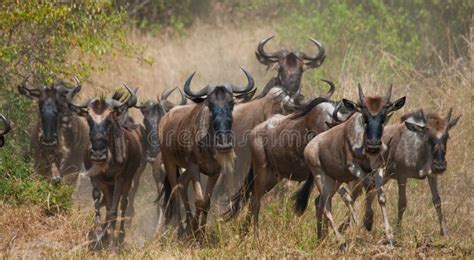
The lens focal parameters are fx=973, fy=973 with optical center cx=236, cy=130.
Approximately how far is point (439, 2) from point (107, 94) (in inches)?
306

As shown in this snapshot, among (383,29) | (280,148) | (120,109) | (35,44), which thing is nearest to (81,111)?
(120,109)

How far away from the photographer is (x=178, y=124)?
12094 millimetres

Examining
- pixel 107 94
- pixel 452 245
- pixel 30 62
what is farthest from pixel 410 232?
pixel 107 94

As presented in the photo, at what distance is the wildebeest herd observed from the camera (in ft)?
32.0

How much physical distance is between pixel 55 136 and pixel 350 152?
5447mm

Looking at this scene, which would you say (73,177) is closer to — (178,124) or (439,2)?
(178,124)

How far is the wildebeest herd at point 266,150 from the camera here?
974cm

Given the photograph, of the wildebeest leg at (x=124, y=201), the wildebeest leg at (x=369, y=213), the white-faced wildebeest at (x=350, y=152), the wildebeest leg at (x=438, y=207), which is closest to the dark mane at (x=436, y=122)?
the wildebeest leg at (x=438, y=207)

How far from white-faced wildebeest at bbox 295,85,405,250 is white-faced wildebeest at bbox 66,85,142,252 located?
7.52 feet

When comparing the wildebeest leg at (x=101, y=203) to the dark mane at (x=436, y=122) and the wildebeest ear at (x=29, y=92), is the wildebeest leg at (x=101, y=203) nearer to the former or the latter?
the wildebeest ear at (x=29, y=92)

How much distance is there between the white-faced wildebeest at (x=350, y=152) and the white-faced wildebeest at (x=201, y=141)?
1.14 m

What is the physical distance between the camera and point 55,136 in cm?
1368

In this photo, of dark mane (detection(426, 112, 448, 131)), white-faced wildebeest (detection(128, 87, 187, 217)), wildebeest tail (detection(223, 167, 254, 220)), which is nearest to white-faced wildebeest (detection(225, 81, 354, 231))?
wildebeest tail (detection(223, 167, 254, 220))

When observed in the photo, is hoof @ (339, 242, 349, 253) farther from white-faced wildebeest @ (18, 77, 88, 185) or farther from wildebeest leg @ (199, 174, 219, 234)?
white-faced wildebeest @ (18, 77, 88, 185)
